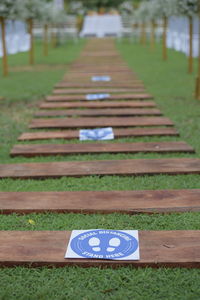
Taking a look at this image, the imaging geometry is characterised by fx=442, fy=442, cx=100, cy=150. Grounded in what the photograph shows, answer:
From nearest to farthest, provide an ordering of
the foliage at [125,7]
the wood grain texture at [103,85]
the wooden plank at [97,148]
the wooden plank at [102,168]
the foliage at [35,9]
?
1. the wooden plank at [102,168]
2. the wooden plank at [97,148]
3. the wood grain texture at [103,85]
4. the foliage at [35,9]
5. the foliage at [125,7]

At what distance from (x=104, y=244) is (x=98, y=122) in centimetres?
258

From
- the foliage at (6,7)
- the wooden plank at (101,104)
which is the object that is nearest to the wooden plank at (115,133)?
the wooden plank at (101,104)

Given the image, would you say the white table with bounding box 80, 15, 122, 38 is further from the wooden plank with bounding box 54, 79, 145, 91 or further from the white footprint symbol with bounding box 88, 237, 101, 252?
the white footprint symbol with bounding box 88, 237, 101, 252

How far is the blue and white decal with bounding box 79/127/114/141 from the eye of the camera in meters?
3.89

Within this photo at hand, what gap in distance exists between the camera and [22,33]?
15.4 m

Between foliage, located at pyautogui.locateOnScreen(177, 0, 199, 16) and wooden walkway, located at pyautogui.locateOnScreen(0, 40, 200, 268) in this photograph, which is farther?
foliage, located at pyautogui.locateOnScreen(177, 0, 199, 16)

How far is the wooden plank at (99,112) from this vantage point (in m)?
4.83

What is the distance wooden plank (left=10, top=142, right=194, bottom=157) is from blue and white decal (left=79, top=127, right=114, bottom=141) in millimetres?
221

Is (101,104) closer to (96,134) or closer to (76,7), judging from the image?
(96,134)

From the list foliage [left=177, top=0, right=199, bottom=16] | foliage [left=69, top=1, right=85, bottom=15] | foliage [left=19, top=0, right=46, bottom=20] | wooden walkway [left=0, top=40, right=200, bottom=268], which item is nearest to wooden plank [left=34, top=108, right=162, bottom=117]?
wooden walkway [left=0, top=40, right=200, bottom=268]

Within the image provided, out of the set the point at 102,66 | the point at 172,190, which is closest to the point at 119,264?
the point at 172,190

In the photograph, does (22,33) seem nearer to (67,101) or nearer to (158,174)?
(67,101)

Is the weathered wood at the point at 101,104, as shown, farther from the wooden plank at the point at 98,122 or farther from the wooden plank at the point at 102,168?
the wooden plank at the point at 102,168

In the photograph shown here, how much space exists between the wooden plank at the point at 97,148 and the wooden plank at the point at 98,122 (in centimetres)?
68
